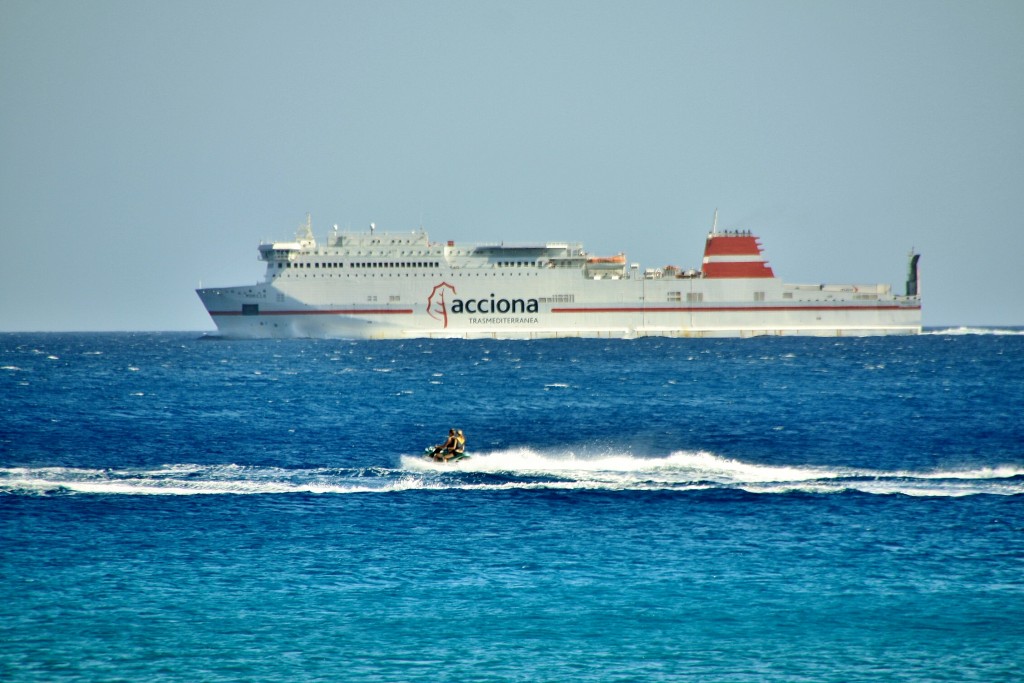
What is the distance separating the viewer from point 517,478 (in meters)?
30.8

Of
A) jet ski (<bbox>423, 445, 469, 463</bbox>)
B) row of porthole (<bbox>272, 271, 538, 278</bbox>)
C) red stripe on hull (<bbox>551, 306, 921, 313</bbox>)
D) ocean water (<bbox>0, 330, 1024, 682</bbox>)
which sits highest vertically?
row of porthole (<bbox>272, 271, 538, 278</bbox>)

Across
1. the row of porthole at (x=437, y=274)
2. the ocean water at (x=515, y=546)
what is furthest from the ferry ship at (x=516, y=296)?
the ocean water at (x=515, y=546)

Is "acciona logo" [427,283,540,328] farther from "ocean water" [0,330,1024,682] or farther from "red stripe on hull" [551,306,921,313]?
"ocean water" [0,330,1024,682]

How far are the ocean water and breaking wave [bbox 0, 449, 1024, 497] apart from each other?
16 centimetres

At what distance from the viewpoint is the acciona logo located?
11638cm

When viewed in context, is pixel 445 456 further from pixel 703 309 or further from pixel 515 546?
pixel 703 309

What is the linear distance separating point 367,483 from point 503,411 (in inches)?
804

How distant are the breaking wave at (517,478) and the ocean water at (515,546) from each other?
0.53ft

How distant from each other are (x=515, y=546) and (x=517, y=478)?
8.21 m

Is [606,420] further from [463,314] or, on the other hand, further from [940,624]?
[463,314]

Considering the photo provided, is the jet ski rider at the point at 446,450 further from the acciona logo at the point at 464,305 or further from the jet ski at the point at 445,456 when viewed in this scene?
the acciona logo at the point at 464,305

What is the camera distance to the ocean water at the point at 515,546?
16391 millimetres

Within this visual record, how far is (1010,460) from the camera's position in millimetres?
34875

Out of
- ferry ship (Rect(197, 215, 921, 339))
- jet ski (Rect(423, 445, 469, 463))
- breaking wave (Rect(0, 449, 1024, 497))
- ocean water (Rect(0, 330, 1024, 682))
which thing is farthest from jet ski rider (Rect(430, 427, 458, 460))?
ferry ship (Rect(197, 215, 921, 339))
